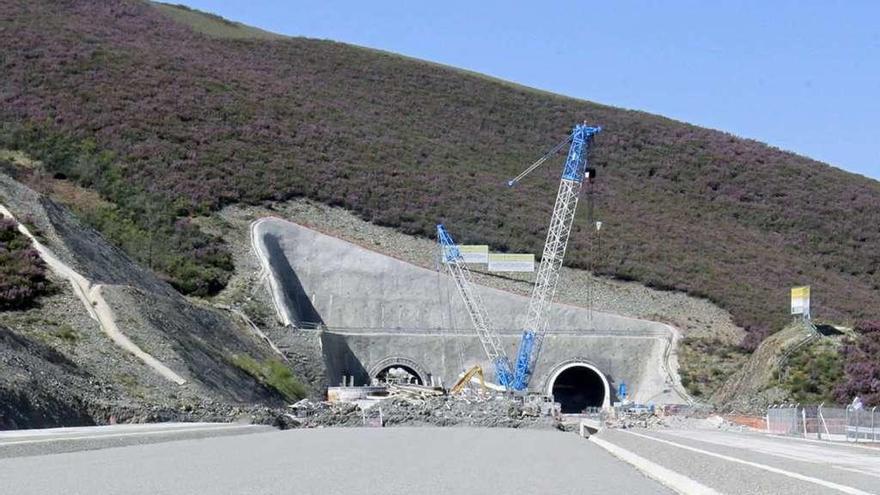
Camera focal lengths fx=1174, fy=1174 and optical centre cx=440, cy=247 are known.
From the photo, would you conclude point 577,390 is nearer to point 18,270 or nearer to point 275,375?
point 275,375

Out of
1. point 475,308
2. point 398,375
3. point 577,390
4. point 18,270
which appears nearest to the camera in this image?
point 18,270

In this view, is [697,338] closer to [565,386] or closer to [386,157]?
[565,386]

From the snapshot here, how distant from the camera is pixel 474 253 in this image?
70.7 metres

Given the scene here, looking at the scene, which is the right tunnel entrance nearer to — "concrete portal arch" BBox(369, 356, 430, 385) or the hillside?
the hillside

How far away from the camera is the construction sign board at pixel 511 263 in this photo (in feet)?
235

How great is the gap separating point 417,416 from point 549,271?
1158 inches

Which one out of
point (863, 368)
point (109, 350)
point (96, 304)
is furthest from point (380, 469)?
point (863, 368)

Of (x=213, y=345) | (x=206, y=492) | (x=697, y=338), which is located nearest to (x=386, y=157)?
(x=697, y=338)

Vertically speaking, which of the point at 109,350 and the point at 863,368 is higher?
the point at 863,368

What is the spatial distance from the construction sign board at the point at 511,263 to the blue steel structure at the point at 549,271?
1580 millimetres

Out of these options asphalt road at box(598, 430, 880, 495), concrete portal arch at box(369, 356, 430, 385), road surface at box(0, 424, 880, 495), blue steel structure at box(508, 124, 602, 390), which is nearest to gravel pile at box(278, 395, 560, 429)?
road surface at box(0, 424, 880, 495)

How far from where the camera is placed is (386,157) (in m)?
88.3

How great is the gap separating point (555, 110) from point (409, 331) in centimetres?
5868

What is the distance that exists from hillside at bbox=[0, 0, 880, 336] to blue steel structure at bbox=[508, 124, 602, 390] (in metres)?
5.54
